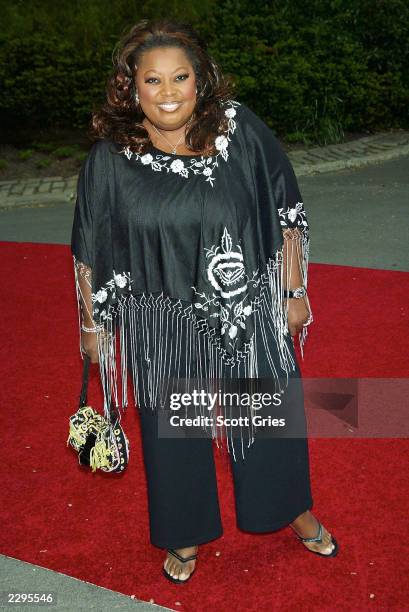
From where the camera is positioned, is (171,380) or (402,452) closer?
(171,380)

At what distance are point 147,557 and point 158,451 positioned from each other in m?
0.56

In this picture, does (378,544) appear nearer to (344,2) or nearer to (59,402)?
(59,402)

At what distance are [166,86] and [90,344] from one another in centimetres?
93

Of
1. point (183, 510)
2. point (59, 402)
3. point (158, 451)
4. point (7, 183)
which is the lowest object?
point (7, 183)

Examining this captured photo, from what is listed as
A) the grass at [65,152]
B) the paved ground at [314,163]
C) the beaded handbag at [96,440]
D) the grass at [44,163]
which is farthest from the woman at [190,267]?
the grass at [65,152]

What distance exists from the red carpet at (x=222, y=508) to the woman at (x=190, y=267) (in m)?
0.20

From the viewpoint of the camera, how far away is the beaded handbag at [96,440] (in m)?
3.02

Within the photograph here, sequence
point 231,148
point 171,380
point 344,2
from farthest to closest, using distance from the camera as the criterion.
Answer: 1. point 344,2
2. point 171,380
3. point 231,148

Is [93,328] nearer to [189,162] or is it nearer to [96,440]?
[96,440]

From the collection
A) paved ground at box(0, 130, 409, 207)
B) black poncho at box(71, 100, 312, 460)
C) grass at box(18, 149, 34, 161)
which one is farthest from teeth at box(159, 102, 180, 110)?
grass at box(18, 149, 34, 161)

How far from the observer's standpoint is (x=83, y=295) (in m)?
2.94

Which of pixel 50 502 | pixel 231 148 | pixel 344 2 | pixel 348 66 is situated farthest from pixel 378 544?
pixel 344 2

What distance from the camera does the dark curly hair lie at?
2666 mm

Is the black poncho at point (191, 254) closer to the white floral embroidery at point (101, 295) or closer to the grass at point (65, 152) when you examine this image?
the white floral embroidery at point (101, 295)
